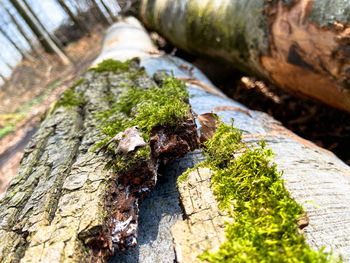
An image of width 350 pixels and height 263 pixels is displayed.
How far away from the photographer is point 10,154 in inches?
245

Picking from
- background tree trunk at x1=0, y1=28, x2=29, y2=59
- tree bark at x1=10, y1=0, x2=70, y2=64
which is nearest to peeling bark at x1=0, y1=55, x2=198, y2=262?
tree bark at x1=10, y1=0, x2=70, y2=64

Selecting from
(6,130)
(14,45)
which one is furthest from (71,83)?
(14,45)

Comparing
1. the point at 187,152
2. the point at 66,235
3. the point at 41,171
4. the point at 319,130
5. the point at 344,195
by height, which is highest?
the point at 41,171

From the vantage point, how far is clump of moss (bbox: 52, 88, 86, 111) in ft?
8.06

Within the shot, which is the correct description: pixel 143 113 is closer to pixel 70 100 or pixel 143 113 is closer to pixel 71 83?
pixel 70 100

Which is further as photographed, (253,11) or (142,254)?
(253,11)

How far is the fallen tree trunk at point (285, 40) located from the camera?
2189mm

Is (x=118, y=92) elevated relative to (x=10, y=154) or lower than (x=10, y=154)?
elevated

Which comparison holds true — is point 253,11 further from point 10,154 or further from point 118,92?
point 10,154

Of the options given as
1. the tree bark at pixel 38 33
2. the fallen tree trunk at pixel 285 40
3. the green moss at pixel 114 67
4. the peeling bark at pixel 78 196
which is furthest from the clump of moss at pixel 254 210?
the tree bark at pixel 38 33

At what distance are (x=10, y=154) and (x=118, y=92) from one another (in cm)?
563

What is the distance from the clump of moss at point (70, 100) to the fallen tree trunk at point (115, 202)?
48 cm

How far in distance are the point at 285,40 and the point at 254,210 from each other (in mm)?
2344

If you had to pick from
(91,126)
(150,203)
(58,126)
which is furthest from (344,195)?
(58,126)
